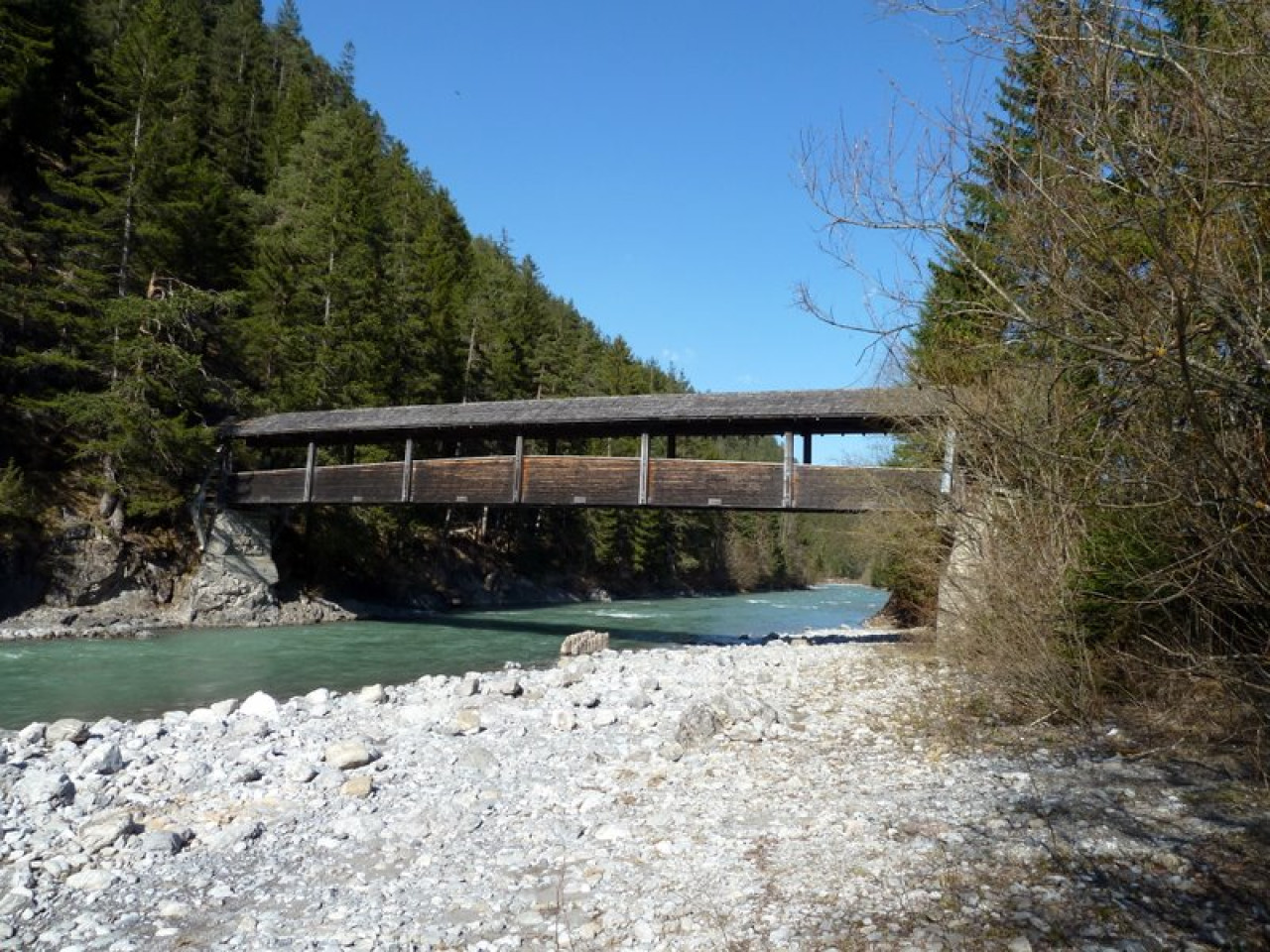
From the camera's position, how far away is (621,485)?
1402 cm

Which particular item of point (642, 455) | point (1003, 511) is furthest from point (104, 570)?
point (1003, 511)

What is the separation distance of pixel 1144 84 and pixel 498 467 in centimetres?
1379

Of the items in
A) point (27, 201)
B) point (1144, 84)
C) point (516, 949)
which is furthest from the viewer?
point (27, 201)

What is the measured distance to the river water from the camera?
30.3ft

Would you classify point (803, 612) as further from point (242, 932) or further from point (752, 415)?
point (242, 932)

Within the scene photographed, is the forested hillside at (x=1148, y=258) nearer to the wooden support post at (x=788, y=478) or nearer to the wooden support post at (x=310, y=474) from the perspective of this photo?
the wooden support post at (x=788, y=478)

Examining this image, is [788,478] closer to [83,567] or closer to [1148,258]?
[1148,258]

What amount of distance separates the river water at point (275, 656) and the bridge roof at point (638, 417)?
13.5ft

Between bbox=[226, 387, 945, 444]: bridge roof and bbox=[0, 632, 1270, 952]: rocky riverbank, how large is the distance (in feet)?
17.0

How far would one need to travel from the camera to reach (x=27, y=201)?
72.1 ft

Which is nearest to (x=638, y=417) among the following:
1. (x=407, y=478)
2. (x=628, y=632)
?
(x=407, y=478)

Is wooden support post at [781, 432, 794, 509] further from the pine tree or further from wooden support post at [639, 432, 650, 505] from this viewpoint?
the pine tree

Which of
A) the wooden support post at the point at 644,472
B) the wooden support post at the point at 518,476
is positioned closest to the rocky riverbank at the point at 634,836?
the wooden support post at the point at 644,472

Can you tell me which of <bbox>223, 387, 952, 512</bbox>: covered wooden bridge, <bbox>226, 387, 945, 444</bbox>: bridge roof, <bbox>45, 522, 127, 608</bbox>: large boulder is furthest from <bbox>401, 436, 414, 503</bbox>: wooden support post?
<bbox>45, 522, 127, 608</bbox>: large boulder
